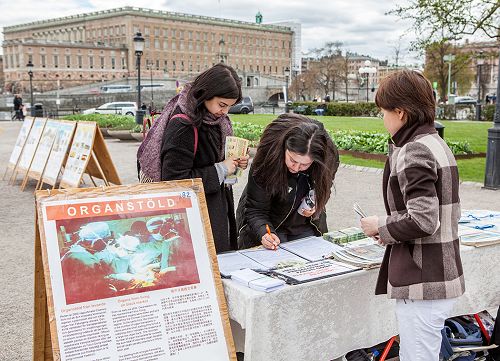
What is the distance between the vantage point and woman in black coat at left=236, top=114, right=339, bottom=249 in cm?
328

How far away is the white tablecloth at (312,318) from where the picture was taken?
2.62 metres

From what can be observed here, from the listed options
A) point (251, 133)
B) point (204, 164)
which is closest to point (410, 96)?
point (204, 164)

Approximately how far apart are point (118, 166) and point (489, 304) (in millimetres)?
10201

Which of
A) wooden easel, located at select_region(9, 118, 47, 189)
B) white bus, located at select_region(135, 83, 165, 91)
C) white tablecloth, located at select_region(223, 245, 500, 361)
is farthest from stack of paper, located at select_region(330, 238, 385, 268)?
white bus, located at select_region(135, 83, 165, 91)

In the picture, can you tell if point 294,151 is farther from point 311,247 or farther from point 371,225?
point 371,225

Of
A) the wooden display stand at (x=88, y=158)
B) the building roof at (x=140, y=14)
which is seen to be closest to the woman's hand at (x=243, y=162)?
the wooden display stand at (x=88, y=158)

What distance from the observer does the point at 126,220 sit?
2.60m

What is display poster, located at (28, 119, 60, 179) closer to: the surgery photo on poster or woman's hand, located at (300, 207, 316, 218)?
woman's hand, located at (300, 207, 316, 218)

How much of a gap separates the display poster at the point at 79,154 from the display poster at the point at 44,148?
0.69 metres

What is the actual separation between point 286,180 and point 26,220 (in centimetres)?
544

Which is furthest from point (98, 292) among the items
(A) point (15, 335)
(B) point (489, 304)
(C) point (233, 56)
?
(C) point (233, 56)

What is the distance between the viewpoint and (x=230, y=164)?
341cm

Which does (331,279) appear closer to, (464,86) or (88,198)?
(88,198)

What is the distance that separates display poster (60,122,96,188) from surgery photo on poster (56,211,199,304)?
605 cm
